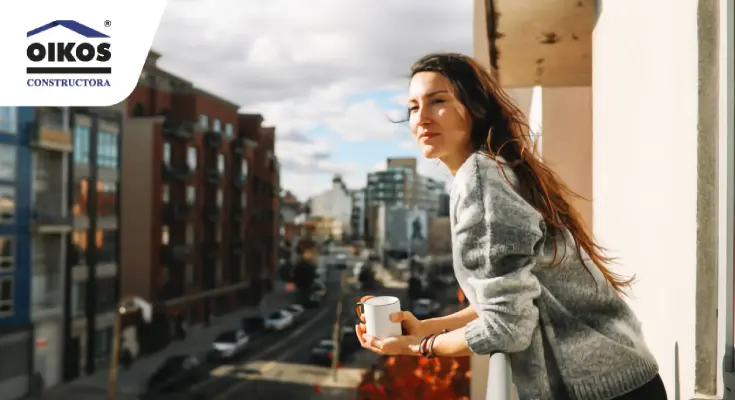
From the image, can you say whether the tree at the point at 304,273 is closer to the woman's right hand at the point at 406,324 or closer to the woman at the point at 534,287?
the woman's right hand at the point at 406,324

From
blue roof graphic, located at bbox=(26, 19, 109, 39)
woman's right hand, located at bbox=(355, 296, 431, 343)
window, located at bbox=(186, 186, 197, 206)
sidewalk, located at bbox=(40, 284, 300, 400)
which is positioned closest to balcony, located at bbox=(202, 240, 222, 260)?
window, located at bbox=(186, 186, 197, 206)

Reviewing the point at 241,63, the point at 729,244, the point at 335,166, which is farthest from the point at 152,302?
the point at 729,244

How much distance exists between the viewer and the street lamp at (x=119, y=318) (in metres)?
10.6

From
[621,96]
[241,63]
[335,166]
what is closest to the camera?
[621,96]

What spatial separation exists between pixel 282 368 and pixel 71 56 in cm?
922

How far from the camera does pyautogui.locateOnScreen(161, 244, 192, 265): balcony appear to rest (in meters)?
10.5

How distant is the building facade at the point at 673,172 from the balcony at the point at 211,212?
32.4 feet

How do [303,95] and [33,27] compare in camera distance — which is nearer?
[33,27]

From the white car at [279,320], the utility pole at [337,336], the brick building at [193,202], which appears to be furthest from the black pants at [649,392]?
the white car at [279,320]

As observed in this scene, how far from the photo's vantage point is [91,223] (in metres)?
9.98

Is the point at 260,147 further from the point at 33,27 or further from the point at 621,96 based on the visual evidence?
the point at 621,96

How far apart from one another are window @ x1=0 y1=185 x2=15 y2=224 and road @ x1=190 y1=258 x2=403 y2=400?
428 centimetres

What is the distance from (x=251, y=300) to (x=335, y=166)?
420cm

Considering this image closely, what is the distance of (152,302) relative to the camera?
10367 millimetres
